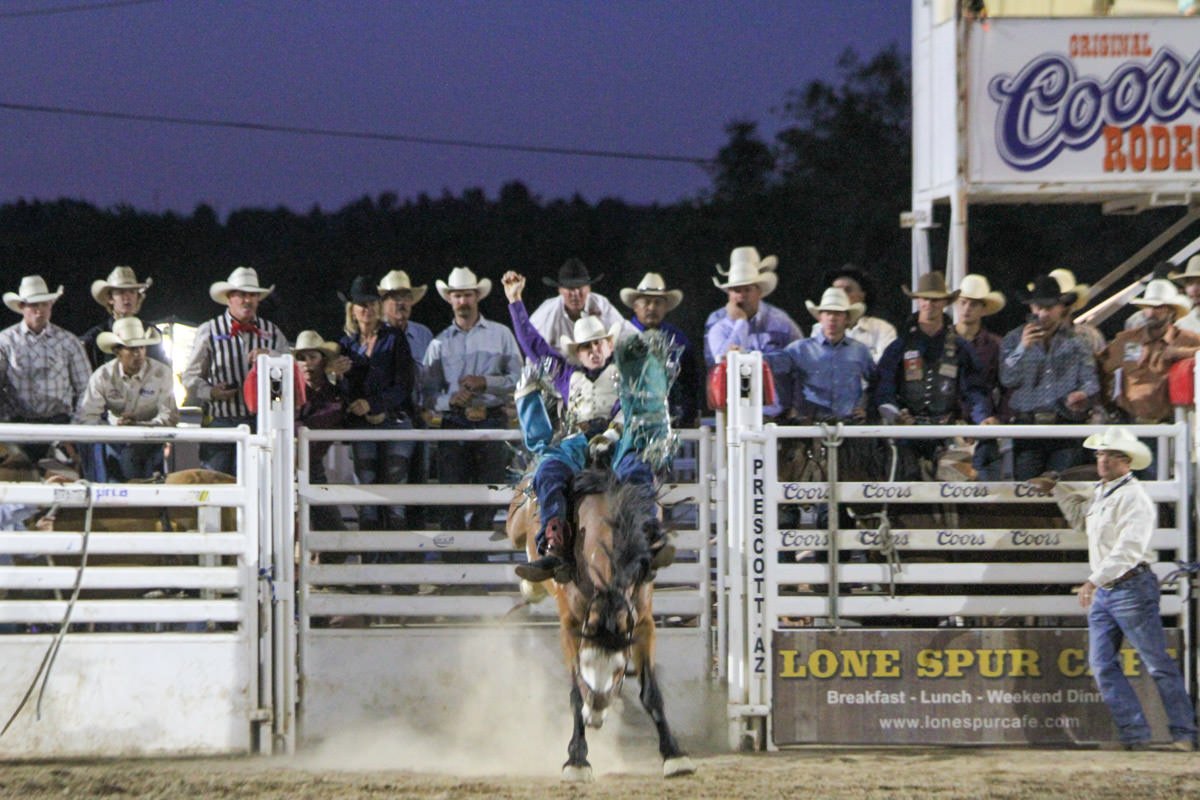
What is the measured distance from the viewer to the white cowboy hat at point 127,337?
30.1 feet

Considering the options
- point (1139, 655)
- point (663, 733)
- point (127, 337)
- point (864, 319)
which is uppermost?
point (864, 319)

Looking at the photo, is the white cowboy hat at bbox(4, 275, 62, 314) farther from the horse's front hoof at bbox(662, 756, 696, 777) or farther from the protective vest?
the protective vest

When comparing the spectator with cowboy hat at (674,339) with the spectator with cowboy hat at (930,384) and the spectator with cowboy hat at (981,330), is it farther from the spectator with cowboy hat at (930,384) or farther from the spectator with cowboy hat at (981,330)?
the spectator with cowboy hat at (981,330)

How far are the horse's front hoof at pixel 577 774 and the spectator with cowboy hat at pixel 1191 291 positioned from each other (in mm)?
4016

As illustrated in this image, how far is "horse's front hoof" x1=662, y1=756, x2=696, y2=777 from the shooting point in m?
7.31

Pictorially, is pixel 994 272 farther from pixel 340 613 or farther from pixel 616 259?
pixel 340 613

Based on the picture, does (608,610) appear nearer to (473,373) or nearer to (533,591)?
(533,591)

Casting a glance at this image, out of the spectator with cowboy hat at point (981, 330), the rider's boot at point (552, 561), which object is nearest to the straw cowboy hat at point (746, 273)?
the spectator with cowboy hat at point (981, 330)

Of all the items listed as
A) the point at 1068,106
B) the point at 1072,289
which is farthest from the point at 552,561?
the point at 1068,106

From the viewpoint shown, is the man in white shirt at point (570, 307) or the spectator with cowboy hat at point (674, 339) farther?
the man in white shirt at point (570, 307)

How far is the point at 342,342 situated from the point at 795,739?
11.4 ft

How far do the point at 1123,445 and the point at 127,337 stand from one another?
5.20 meters

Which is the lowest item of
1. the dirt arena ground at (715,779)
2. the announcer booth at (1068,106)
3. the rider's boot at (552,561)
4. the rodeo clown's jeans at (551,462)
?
the dirt arena ground at (715,779)

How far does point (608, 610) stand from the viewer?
277 inches
